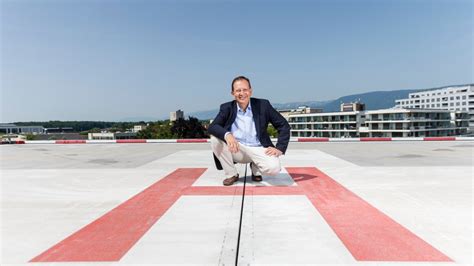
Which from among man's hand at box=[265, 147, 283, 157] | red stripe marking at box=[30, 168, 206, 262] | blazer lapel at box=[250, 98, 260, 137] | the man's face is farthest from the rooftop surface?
the man's face

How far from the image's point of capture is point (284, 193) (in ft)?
13.2

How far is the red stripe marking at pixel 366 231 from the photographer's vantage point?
7.22 ft

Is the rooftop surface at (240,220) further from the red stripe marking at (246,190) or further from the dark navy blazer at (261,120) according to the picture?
the dark navy blazer at (261,120)

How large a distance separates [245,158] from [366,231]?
7.01 feet

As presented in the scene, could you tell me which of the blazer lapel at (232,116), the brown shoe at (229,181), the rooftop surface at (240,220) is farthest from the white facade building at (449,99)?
the blazer lapel at (232,116)

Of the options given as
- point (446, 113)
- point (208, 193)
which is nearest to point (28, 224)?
point (208, 193)

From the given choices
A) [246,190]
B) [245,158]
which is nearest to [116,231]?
[246,190]

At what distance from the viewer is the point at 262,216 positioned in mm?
3053

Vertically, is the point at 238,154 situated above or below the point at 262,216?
above

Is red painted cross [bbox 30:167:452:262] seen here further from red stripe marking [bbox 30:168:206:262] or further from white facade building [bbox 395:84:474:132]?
white facade building [bbox 395:84:474:132]

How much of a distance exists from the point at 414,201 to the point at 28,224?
4474 millimetres

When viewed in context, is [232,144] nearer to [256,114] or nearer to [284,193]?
[256,114]

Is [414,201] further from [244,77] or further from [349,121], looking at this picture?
[349,121]

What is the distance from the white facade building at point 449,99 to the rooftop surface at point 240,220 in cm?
12573
